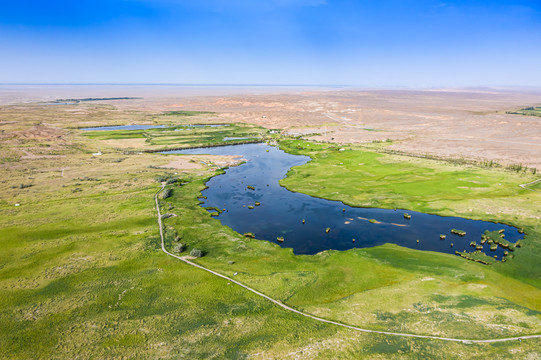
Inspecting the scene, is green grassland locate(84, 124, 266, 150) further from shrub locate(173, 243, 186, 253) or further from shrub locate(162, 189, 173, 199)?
shrub locate(173, 243, 186, 253)

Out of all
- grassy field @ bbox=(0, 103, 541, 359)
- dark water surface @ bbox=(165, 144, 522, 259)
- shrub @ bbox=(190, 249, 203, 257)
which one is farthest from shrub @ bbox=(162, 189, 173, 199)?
shrub @ bbox=(190, 249, 203, 257)

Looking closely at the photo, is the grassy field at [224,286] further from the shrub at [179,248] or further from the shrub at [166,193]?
the shrub at [179,248]

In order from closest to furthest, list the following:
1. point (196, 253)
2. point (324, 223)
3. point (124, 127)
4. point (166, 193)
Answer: point (196, 253) < point (324, 223) < point (166, 193) < point (124, 127)

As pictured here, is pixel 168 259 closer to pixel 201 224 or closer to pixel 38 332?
pixel 201 224

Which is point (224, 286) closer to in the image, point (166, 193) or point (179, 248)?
point (179, 248)

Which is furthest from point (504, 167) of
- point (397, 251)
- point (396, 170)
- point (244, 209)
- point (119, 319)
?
point (119, 319)

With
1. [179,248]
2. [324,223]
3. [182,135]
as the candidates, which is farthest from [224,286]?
[182,135]

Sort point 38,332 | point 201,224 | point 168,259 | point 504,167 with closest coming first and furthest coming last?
1. point 38,332
2. point 168,259
3. point 201,224
4. point 504,167
